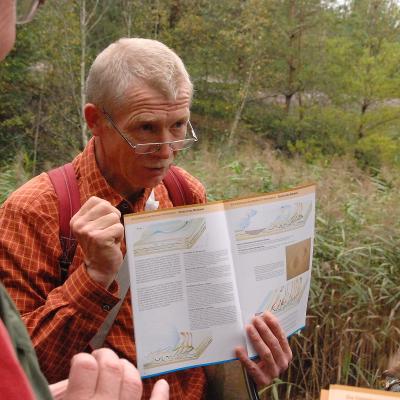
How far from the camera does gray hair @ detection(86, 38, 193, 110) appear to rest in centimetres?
185

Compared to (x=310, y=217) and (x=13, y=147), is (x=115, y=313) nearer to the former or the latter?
(x=310, y=217)

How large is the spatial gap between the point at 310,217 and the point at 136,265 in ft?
2.11

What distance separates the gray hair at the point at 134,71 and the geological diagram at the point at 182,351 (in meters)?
0.78

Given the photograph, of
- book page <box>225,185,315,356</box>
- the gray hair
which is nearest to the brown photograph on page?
book page <box>225,185,315,356</box>

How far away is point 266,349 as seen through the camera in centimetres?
177

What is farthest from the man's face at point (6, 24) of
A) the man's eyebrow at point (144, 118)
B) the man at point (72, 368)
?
the man's eyebrow at point (144, 118)

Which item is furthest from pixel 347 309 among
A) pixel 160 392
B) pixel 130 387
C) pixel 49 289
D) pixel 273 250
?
→ pixel 130 387

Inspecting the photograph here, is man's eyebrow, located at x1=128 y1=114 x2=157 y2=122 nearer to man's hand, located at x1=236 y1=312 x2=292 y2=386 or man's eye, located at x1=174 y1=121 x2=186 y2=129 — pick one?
man's eye, located at x1=174 y1=121 x2=186 y2=129

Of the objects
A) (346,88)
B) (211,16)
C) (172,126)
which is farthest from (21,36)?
(172,126)

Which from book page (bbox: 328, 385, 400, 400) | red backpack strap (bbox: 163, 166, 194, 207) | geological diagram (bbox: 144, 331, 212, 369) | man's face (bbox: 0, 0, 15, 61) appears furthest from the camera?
red backpack strap (bbox: 163, 166, 194, 207)

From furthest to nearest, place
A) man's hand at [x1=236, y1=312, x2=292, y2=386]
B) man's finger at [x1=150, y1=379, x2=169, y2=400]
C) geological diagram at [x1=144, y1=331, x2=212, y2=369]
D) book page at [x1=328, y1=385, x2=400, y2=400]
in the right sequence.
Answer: man's hand at [x1=236, y1=312, x2=292, y2=386] → geological diagram at [x1=144, y1=331, x2=212, y2=369] → book page at [x1=328, y1=385, x2=400, y2=400] → man's finger at [x1=150, y1=379, x2=169, y2=400]

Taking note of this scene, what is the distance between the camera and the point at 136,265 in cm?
158

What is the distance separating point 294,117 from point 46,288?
54.1 feet

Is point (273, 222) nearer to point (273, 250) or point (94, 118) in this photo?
point (273, 250)
